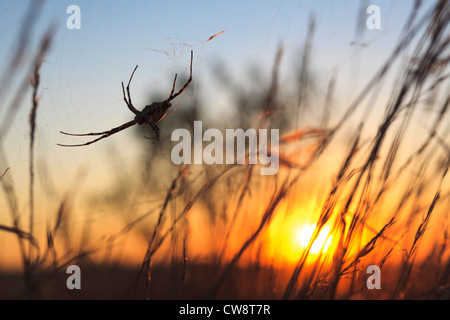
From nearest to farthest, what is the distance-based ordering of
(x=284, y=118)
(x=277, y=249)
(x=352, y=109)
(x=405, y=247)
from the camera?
(x=352, y=109), (x=405, y=247), (x=277, y=249), (x=284, y=118)

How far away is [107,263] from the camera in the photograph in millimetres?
2271

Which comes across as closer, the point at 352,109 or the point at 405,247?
the point at 352,109

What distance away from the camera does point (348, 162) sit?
1.43 metres

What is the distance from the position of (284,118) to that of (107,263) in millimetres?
1339

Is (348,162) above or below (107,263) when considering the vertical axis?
above

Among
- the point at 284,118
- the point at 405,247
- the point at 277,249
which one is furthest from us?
the point at 284,118
